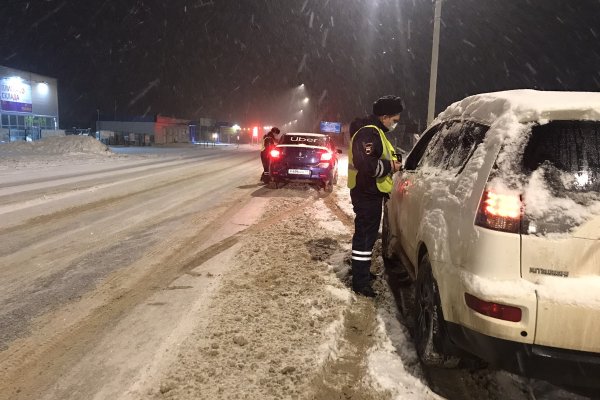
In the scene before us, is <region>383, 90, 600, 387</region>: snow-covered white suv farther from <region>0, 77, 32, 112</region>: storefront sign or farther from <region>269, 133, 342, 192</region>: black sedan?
<region>0, 77, 32, 112</region>: storefront sign

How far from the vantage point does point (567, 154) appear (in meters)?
2.39

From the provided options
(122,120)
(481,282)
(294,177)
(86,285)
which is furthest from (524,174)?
(122,120)

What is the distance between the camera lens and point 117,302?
4.18 meters

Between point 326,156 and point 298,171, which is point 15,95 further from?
point 326,156

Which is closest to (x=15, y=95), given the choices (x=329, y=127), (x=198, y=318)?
(x=198, y=318)

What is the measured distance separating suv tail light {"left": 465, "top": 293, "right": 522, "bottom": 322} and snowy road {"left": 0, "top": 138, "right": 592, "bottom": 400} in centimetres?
78

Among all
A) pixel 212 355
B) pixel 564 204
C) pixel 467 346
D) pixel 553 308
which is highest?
pixel 564 204

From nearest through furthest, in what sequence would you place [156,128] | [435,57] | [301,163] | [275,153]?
[301,163] < [275,153] < [435,57] < [156,128]

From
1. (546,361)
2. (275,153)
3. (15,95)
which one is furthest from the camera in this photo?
(15,95)

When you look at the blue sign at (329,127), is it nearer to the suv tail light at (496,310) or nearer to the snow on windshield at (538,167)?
the snow on windshield at (538,167)

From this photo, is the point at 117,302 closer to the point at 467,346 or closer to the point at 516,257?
the point at 467,346

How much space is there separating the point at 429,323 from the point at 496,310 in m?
0.78

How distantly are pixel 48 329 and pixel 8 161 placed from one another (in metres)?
19.7

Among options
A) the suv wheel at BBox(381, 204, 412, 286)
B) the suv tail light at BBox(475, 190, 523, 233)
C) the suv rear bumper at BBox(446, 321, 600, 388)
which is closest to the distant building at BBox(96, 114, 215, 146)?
the suv wheel at BBox(381, 204, 412, 286)
